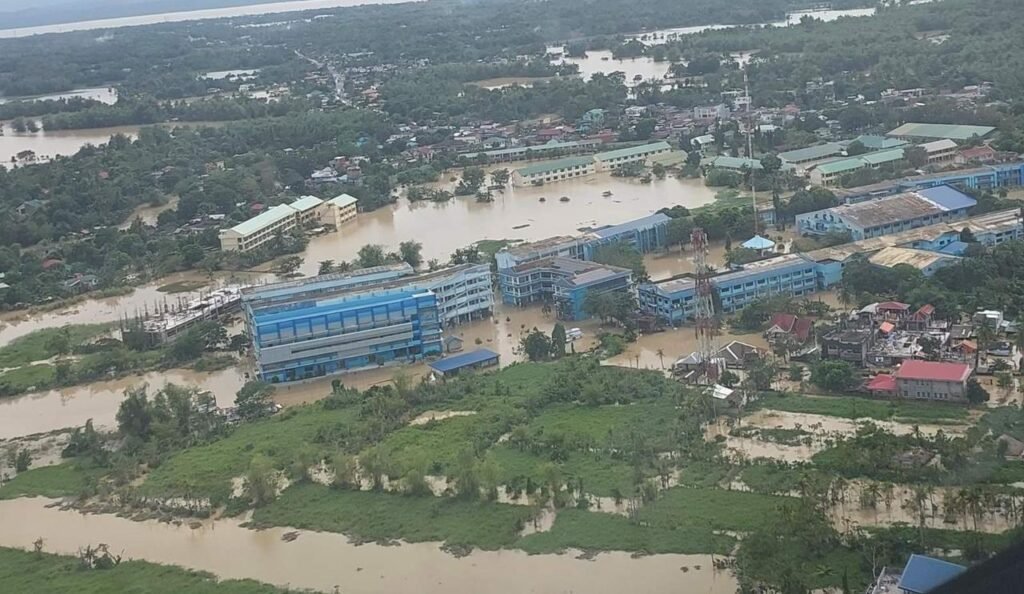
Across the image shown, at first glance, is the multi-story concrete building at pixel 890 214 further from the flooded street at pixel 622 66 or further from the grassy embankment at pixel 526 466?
the flooded street at pixel 622 66

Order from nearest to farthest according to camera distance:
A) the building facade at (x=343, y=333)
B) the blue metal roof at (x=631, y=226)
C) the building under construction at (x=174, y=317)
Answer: the building facade at (x=343, y=333)
the building under construction at (x=174, y=317)
the blue metal roof at (x=631, y=226)

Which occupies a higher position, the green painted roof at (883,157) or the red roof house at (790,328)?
the green painted roof at (883,157)

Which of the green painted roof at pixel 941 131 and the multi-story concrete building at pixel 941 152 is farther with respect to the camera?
the green painted roof at pixel 941 131

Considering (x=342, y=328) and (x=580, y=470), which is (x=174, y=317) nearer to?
(x=342, y=328)

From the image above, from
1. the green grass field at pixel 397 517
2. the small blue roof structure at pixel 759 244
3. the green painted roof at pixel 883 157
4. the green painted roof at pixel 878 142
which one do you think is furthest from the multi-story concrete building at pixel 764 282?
the green painted roof at pixel 878 142

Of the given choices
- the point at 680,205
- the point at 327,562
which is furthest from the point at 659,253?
the point at 327,562

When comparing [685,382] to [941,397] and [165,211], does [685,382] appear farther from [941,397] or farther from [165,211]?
[165,211]

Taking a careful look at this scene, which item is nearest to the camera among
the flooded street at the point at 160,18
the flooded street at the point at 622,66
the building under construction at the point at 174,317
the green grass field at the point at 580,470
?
the green grass field at the point at 580,470
